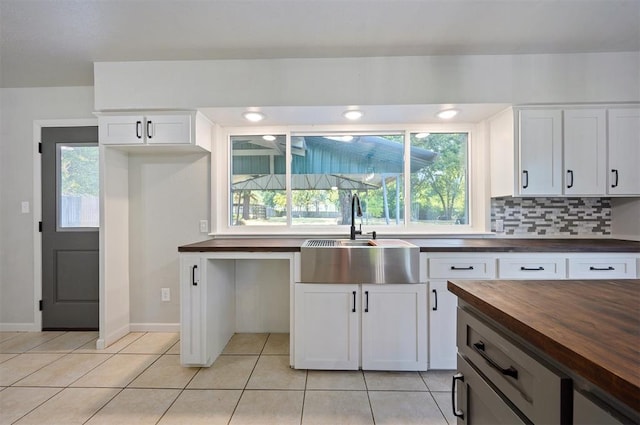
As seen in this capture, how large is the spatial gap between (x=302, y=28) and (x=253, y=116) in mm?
835

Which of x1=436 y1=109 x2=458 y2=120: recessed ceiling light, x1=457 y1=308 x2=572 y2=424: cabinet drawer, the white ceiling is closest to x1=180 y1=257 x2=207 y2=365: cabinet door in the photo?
the white ceiling

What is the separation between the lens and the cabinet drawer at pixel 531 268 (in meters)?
1.96

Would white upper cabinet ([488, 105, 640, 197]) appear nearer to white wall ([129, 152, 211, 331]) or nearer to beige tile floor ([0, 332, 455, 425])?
beige tile floor ([0, 332, 455, 425])

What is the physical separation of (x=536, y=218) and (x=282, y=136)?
255cm

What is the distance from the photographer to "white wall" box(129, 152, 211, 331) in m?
2.69

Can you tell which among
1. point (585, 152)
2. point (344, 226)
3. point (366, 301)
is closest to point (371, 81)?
point (344, 226)

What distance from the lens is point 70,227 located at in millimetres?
2727

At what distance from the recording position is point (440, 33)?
6.31 ft

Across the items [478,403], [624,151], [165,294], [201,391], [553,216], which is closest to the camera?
[478,403]

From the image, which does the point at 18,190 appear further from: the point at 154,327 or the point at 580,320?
the point at 580,320

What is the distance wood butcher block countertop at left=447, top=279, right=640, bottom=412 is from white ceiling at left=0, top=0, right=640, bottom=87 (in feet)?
5.54

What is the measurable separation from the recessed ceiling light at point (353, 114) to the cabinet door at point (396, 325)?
4.68 ft

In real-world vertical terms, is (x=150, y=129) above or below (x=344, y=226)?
above

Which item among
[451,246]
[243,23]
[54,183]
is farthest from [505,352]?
[54,183]
